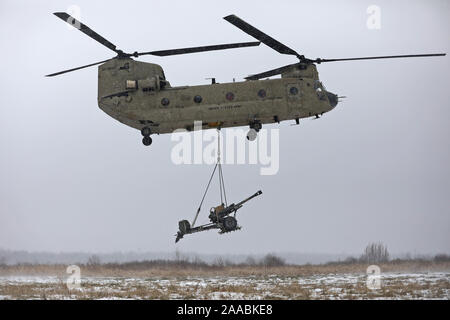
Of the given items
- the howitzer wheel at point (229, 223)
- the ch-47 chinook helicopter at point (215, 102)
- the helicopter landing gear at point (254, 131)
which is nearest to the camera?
the ch-47 chinook helicopter at point (215, 102)

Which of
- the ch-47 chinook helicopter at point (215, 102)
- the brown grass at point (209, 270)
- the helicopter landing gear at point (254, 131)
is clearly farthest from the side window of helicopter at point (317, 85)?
the brown grass at point (209, 270)

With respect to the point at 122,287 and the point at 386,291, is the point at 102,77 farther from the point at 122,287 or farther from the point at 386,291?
the point at 386,291

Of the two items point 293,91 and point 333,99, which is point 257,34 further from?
point 333,99

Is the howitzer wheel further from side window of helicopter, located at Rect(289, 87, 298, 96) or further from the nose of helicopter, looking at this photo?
the nose of helicopter

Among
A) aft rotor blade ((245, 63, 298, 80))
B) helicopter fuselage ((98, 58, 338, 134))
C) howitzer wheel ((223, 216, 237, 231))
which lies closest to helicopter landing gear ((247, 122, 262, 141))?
helicopter fuselage ((98, 58, 338, 134))

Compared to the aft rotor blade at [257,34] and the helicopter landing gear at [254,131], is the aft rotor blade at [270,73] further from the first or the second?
the helicopter landing gear at [254,131]

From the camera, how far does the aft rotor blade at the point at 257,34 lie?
2461 cm

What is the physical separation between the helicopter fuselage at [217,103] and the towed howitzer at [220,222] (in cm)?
338

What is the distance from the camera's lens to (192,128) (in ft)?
87.2

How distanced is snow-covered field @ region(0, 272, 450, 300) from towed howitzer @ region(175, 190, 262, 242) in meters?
2.17

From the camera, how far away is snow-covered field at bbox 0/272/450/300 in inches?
891

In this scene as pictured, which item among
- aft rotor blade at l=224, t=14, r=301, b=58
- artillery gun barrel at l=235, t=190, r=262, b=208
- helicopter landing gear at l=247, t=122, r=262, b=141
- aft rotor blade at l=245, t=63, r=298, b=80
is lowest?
artillery gun barrel at l=235, t=190, r=262, b=208

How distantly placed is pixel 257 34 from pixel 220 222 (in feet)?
25.4
